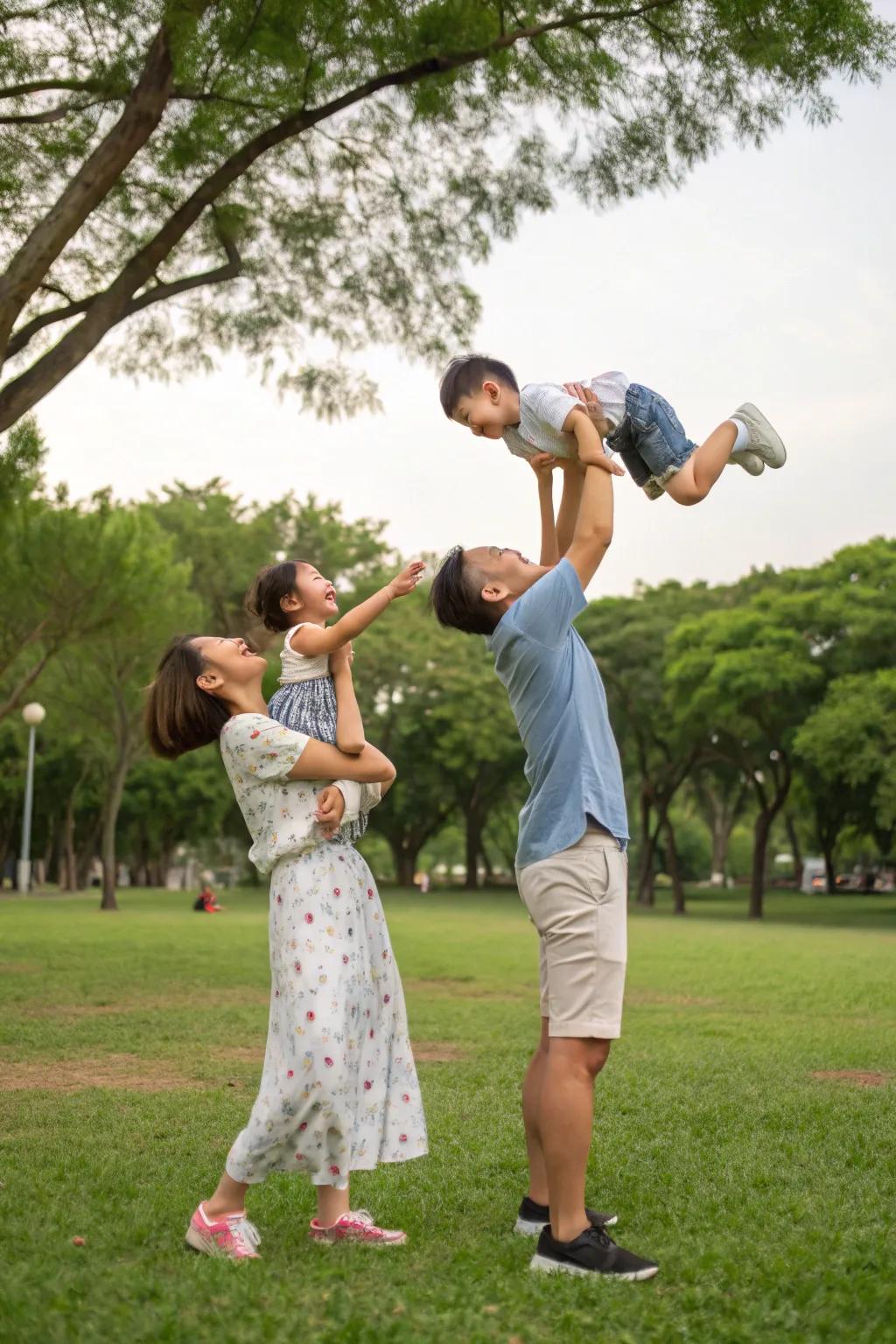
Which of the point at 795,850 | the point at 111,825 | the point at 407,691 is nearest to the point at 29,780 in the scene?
the point at 111,825

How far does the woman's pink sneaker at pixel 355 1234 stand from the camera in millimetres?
4156

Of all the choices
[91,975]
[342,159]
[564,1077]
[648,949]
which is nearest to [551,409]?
[564,1077]

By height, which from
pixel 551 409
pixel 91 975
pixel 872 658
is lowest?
pixel 91 975

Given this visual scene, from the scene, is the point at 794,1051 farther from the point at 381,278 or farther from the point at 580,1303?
the point at 381,278

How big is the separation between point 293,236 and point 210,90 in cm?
240

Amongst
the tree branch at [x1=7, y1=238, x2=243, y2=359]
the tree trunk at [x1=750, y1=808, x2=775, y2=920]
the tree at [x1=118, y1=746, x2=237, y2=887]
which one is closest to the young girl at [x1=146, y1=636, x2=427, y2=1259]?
the tree branch at [x1=7, y1=238, x2=243, y2=359]

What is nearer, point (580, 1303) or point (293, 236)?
point (580, 1303)

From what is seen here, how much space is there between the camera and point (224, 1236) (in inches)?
A: 159

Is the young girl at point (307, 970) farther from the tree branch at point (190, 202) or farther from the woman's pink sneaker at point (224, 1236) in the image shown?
the tree branch at point (190, 202)

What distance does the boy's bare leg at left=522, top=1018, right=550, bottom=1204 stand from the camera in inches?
163

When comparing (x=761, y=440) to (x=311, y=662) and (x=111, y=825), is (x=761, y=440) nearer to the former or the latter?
(x=311, y=662)

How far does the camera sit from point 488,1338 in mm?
3199

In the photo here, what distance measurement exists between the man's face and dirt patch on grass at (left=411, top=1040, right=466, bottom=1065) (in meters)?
5.03

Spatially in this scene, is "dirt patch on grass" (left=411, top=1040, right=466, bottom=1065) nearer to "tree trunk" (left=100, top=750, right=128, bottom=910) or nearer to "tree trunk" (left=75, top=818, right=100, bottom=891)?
"tree trunk" (left=100, top=750, right=128, bottom=910)
